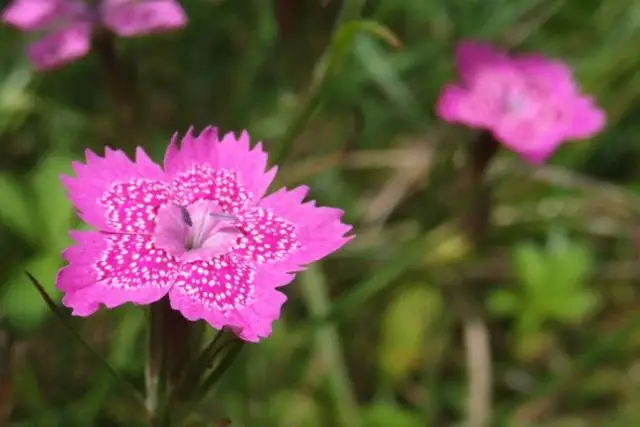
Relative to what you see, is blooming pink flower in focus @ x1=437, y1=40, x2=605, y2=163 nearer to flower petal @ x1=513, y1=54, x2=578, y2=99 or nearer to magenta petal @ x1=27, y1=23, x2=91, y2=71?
flower petal @ x1=513, y1=54, x2=578, y2=99

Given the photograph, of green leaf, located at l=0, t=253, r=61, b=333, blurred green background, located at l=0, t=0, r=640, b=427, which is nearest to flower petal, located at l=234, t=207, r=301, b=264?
blurred green background, located at l=0, t=0, r=640, b=427

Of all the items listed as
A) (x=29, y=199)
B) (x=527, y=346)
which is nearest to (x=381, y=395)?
(x=527, y=346)

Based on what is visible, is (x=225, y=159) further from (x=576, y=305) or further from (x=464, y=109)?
(x=576, y=305)

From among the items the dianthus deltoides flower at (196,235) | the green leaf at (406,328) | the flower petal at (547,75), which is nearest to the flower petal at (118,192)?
the dianthus deltoides flower at (196,235)

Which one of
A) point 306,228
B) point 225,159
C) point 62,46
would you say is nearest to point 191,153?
point 225,159

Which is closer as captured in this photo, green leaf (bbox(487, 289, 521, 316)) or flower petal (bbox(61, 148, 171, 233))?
flower petal (bbox(61, 148, 171, 233))

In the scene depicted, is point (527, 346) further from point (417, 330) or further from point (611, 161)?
point (611, 161)
